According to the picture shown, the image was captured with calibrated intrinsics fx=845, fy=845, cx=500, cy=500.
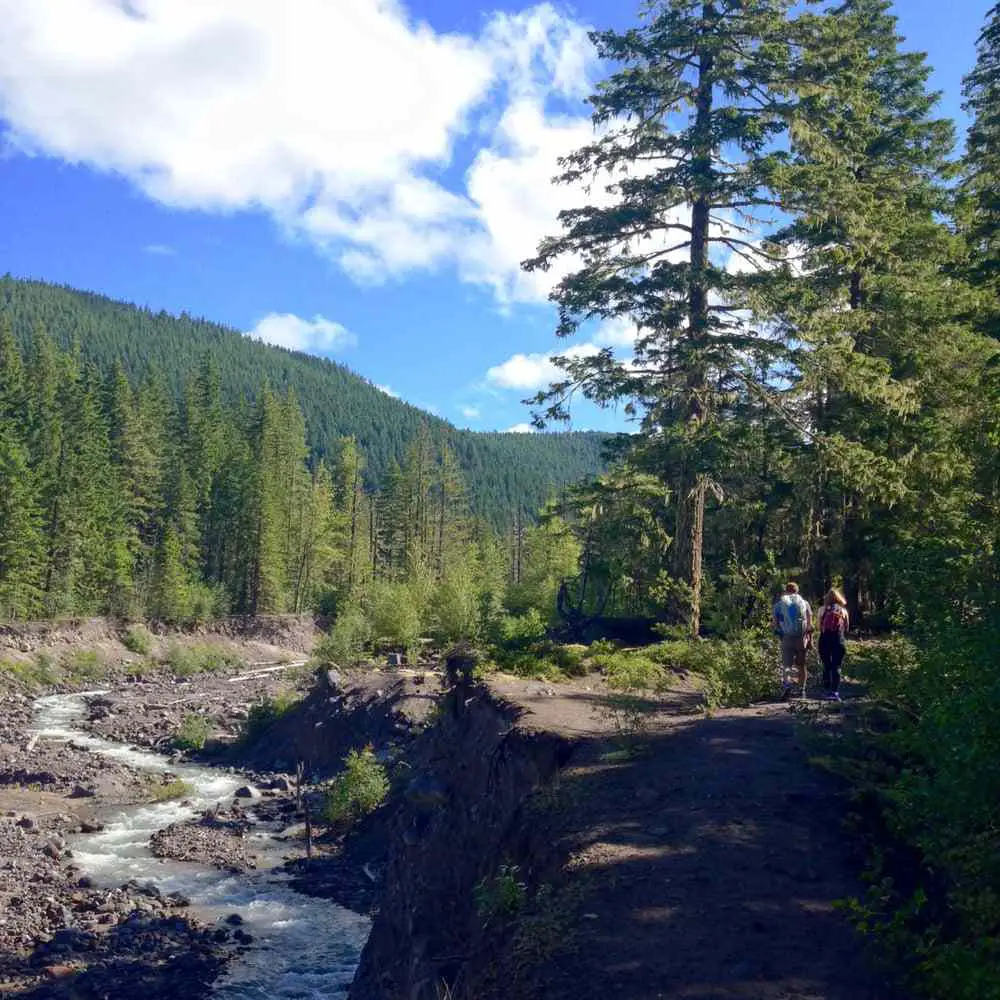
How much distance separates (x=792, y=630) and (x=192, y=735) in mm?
24424

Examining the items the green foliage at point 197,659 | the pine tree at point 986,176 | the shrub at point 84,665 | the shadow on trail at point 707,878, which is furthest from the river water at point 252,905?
the green foliage at point 197,659

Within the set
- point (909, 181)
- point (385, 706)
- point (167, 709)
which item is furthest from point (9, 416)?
point (909, 181)

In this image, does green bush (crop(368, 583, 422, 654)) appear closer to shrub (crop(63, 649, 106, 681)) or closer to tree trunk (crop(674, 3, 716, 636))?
tree trunk (crop(674, 3, 716, 636))

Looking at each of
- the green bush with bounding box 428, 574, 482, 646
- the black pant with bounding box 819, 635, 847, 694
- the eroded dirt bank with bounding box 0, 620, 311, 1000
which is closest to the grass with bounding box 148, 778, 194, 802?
the eroded dirt bank with bounding box 0, 620, 311, 1000

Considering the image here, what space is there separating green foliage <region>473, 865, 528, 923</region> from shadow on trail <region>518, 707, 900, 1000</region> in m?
0.57

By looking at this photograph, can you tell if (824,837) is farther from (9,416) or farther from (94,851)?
(9,416)

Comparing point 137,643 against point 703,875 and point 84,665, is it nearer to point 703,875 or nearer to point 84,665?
point 84,665

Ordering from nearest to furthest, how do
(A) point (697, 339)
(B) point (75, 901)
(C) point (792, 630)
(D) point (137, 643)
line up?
(C) point (792, 630)
(A) point (697, 339)
(B) point (75, 901)
(D) point (137, 643)

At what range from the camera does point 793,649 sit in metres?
12.9

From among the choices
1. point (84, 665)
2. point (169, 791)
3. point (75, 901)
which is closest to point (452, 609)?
point (169, 791)

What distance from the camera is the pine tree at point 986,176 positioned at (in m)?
18.1

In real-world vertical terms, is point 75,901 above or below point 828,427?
below

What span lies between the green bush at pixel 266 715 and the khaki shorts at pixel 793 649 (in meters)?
20.2

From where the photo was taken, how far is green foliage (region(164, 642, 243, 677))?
48000 mm
